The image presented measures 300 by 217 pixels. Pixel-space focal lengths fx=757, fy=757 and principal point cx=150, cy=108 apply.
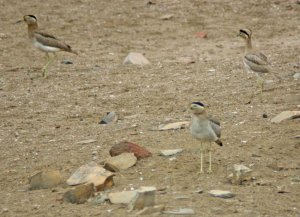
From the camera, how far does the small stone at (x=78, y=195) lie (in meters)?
6.66

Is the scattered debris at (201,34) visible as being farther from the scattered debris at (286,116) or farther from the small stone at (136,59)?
the scattered debris at (286,116)

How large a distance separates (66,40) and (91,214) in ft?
29.2

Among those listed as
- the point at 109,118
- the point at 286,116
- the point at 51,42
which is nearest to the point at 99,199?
the point at 286,116

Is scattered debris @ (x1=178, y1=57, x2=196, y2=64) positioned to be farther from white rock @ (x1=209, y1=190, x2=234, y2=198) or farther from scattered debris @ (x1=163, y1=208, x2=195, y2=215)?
scattered debris @ (x1=163, y1=208, x2=195, y2=215)

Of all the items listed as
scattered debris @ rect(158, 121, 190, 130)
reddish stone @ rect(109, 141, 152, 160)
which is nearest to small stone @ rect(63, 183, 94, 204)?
reddish stone @ rect(109, 141, 152, 160)

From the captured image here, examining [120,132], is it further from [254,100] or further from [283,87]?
[283,87]

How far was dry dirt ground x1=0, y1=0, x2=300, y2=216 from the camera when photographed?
22.7 feet

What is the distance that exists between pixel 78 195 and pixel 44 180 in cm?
66

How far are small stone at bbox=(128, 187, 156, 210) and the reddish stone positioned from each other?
1.49 m

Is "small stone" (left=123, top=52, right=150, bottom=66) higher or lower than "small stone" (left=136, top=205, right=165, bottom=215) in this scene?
higher

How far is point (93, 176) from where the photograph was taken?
7043mm

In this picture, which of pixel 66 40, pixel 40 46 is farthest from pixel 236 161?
pixel 66 40

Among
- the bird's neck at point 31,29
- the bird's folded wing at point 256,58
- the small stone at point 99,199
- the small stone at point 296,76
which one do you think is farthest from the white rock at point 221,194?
the bird's neck at point 31,29

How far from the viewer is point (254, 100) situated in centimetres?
1013
